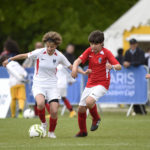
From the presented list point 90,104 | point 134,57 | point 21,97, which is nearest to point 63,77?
point 21,97

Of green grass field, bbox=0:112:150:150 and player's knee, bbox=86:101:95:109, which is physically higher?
player's knee, bbox=86:101:95:109

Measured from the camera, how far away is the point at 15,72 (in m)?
16.9

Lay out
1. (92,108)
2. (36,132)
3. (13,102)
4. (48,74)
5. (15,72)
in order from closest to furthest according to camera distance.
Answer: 1. (36,132)
2. (48,74)
3. (92,108)
4. (15,72)
5. (13,102)

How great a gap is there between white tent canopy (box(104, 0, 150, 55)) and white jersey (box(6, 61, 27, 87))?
7.28 m

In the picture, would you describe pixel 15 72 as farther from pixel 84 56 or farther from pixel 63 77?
pixel 84 56

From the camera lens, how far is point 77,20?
33938 mm

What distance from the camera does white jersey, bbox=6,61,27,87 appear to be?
1689cm

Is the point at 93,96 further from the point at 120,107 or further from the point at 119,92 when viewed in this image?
the point at 120,107

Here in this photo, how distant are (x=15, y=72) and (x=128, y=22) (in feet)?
26.3

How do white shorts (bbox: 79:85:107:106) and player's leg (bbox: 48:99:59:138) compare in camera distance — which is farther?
white shorts (bbox: 79:85:107:106)

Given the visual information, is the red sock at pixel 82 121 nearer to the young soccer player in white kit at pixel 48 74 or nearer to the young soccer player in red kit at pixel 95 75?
the young soccer player in red kit at pixel 95 75

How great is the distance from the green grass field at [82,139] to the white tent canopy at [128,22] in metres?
8.84

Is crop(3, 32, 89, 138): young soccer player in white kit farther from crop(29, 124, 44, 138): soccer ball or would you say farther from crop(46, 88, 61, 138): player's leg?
crop(29, 124, 44, 138): soccer ball

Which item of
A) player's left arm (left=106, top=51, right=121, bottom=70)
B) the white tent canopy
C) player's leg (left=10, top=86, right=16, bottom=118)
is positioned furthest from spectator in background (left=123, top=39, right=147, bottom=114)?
player's left arm (left=106, top=51, right=121, bottom=70)
